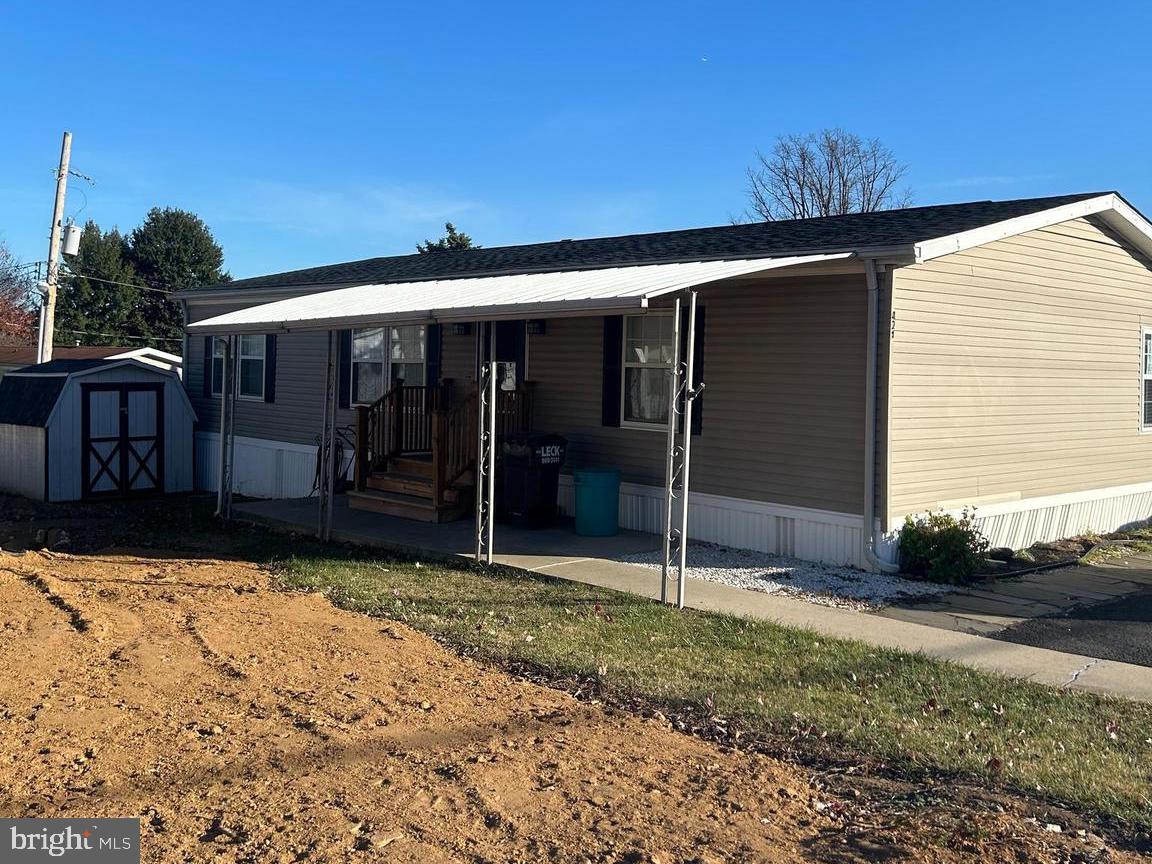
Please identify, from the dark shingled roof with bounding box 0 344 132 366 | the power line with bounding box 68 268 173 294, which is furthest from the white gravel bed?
the power line with bounding box 68 268 173 294

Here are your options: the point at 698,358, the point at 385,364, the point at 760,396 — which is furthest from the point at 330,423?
the point at 760,396

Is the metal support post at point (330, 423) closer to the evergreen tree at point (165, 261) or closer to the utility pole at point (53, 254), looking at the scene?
the utility pole at point (53, 254)

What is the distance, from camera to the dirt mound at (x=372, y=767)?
12.5 feet

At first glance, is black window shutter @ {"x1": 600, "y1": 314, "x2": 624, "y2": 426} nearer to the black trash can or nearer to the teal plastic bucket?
the black trash can

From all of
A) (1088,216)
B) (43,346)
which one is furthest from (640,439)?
(43,346)

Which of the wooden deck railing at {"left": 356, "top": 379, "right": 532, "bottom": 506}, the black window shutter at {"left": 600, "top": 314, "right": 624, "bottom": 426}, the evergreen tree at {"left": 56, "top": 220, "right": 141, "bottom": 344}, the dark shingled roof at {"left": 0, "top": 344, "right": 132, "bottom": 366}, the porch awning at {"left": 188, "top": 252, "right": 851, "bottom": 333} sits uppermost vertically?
the evergreen tree at {"left": 56, "top": 220, "right": 141, "bottom": 344}

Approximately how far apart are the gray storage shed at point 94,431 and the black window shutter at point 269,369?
1.57 m

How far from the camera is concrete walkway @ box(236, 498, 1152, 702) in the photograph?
21.0ft

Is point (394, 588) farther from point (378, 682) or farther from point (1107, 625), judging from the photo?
point (1107, 625)

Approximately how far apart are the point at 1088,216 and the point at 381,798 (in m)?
10.6

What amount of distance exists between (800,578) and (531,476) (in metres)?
3.44

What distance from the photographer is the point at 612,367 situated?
11.5m

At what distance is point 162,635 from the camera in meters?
6.86

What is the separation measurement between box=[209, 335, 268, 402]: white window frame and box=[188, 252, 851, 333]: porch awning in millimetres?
3109
